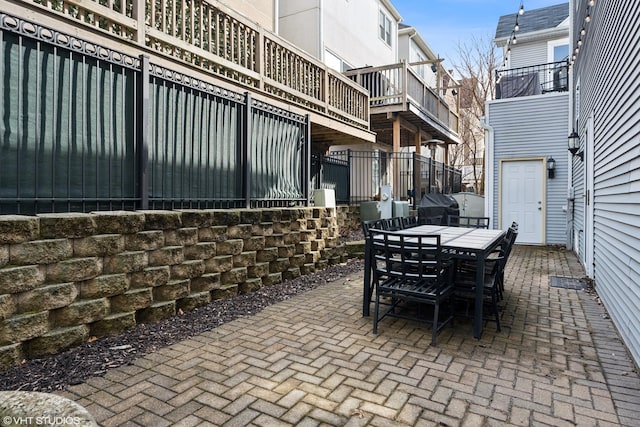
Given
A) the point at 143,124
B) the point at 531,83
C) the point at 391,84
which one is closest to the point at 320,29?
the point at 391,84

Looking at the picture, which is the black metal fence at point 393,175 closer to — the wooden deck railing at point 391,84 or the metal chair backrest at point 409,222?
the wooden deck railing at point 391,84

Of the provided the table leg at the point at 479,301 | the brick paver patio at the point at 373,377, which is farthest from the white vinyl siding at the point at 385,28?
the brick paver patio at the point at 373,377

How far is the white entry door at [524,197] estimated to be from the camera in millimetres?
9609

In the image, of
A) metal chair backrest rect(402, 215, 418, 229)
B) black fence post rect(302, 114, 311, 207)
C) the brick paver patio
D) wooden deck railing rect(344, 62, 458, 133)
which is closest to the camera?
the brick paver patio

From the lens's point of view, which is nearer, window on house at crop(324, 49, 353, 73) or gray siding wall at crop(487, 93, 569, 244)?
gray siding wall at crop(487, 93, 569, 244)

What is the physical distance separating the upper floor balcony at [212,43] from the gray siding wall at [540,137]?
14.0 feet

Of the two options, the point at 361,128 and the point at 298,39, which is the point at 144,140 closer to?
the point at 361,128

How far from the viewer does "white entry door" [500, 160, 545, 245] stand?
9609 millimetres

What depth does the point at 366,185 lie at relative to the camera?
10461 millimetres

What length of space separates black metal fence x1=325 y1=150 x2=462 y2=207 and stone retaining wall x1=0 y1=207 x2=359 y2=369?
15.5 feet

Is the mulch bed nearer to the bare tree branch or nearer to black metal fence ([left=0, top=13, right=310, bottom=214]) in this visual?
black metal fence ([left=0, top=13, right=310, bottom=214])

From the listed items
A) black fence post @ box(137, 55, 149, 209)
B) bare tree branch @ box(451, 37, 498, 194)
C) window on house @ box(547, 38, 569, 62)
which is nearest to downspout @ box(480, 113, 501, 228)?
window on house @ box(547, 38, 569, 62)

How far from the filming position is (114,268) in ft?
10.3

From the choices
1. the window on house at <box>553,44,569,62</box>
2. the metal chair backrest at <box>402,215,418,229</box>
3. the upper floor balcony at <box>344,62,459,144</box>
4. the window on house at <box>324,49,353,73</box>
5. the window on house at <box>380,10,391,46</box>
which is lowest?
the metal chair backrest at <box>402,215,418,229</box>
